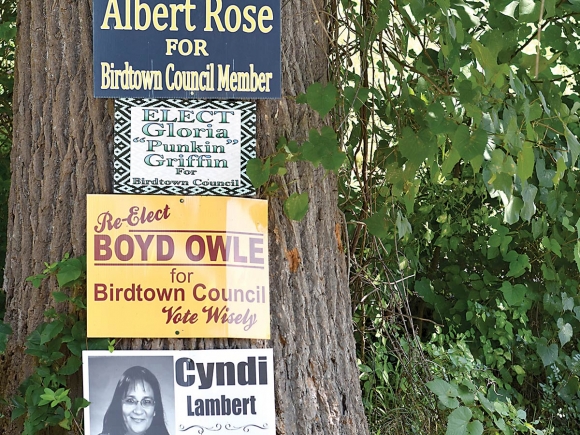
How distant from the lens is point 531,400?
13.2 ft

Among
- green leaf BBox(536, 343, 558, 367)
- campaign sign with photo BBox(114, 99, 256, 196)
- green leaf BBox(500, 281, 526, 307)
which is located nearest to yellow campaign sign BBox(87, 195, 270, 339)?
campaign sign with photo BBox(114, 99, 256, 196)

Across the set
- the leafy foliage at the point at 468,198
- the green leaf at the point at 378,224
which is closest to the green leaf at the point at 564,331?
the leafy foliage at the point at 468,198

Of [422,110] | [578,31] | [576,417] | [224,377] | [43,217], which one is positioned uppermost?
[578,31]

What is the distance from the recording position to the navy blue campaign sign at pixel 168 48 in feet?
6.70

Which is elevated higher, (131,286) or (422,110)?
(422,110)

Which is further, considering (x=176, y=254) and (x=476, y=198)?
(x=476, y=198)

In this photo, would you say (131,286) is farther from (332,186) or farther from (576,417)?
(576,417)

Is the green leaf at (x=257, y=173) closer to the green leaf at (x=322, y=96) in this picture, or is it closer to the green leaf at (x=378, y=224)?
the green leaf at (x=322, y=96)

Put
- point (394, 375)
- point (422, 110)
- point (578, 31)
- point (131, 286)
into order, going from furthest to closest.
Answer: point (394, 375)
point (578, 31)
point (422, 110)
point (131, 286)

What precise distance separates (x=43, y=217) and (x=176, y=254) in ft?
1.33

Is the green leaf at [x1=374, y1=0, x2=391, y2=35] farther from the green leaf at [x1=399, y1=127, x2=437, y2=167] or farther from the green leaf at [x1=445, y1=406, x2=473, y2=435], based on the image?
the green leaf at [x1=445, y1=406, x2=473, y2=435]

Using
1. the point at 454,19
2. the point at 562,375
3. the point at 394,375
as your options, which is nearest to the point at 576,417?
the point at 562,375

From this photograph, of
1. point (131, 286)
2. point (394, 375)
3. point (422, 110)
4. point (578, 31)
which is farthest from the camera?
point (394, 375)

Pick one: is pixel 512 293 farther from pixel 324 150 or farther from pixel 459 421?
pixel 324 150
